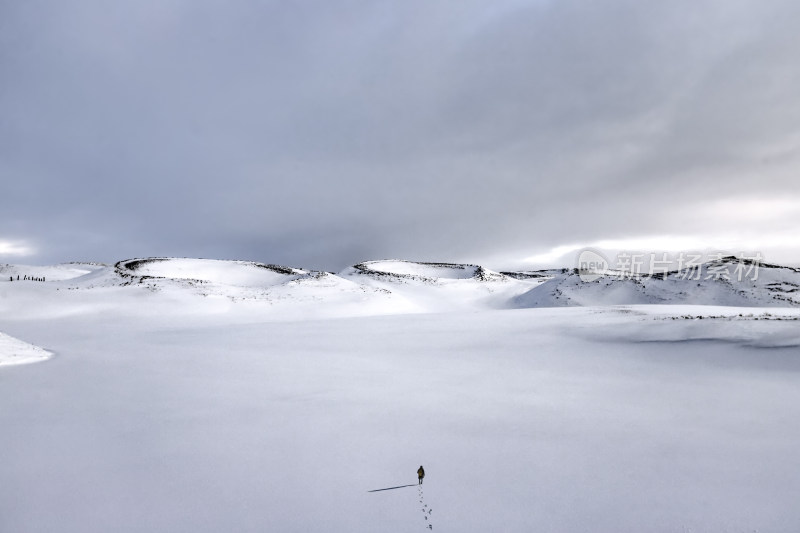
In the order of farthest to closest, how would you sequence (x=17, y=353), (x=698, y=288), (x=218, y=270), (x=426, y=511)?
(x=218, y=270)
(x=698, y=288)
(x=17, y=353)
(x=426, y=511)

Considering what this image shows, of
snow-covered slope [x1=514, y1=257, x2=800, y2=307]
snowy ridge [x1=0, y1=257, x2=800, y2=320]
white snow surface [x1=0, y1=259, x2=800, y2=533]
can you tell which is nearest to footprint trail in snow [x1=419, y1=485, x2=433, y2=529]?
white snow surface [x1=0, y1=259, x2=800, y2=533]

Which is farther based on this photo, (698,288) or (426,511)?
(698,288)

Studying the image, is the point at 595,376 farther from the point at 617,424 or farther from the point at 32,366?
the point at 32,366

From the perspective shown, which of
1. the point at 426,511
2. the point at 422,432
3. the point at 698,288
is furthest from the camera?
the point at 698,288

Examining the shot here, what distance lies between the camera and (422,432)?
3.67 metres

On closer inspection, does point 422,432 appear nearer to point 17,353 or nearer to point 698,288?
point 17,353

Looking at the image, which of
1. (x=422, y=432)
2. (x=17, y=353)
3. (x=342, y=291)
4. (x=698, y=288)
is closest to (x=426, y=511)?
(x=422, y=432)

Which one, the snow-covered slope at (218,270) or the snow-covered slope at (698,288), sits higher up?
the snow-covered slope at (698,288)

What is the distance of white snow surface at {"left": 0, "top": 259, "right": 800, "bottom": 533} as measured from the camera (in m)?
2.54

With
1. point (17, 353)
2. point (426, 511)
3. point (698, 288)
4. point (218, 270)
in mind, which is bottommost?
point (17, 353)

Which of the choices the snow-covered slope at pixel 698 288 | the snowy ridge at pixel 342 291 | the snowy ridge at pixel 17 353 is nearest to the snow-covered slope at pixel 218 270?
the snowy ridge at pixel 342 291

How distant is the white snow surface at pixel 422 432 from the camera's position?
254cm

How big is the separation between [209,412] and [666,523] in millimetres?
4116

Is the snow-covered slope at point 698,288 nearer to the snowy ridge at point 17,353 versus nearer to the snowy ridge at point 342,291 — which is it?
the snowy ridge at point 342,291
